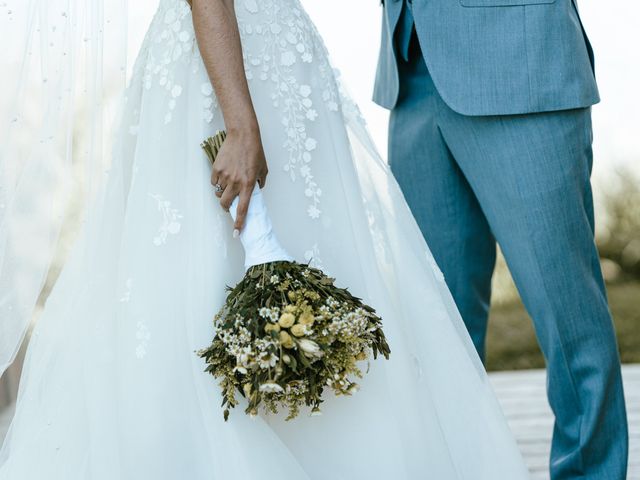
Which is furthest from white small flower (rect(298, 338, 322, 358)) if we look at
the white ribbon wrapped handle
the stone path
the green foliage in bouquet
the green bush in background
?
the green bush in background

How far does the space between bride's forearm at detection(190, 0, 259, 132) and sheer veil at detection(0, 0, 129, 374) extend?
8.9 inches

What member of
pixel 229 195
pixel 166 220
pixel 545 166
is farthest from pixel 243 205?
pixel 545 166

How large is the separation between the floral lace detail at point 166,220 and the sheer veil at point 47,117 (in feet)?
0.54

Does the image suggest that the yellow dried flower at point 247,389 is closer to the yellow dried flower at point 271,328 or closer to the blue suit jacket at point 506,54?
the yellow dried flower at point 271,328

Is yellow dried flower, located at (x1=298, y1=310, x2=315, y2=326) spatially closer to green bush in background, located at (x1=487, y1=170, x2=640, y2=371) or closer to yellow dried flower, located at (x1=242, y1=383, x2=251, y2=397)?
yellow dried flower, located at (x1=242, y1=383, x2=251, y2=397)

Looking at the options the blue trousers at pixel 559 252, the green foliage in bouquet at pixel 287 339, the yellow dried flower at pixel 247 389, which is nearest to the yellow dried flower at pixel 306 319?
the green foliage in bouquet at pixel 287 339

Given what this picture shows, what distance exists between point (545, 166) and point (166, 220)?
0.78 m

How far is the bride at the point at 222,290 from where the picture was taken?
4.85 ft

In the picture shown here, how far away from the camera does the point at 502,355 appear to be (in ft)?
19.0

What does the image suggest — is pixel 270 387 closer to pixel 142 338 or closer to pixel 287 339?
pixel 287 339

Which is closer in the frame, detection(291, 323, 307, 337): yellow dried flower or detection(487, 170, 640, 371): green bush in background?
detection(291, 323, 307, 337): yellow dried flower

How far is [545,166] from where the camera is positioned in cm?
180

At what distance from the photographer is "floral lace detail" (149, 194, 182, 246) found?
5.03ft

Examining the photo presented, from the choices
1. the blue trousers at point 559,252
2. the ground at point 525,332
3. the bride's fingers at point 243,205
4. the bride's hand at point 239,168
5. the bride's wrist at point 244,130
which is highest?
the bride's wrist at point 244,130
